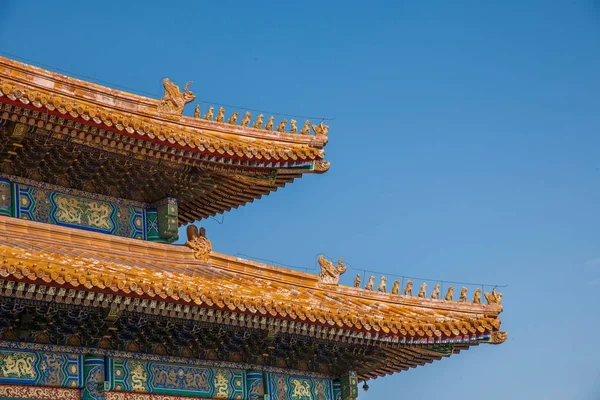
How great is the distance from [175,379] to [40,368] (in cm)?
270

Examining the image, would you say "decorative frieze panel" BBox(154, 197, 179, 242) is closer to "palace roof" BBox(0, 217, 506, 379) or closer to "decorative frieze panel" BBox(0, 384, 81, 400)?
"palace roof" BBox(0, 217, 506, 379)

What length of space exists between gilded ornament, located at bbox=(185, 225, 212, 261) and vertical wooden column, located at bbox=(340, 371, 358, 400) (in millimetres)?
3763

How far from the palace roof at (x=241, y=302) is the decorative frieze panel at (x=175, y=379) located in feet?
1.22

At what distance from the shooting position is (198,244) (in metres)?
21.2

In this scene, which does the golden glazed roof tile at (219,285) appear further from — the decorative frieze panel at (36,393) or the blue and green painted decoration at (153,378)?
the decorative frieze panel at (36,393)

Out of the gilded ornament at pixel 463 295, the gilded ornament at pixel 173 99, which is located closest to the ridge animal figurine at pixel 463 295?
the gilded ornament at pixel 463 295

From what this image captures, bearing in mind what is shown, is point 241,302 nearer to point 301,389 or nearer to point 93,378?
point 93,378

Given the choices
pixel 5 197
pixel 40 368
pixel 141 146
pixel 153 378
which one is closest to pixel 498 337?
pixel 153 378

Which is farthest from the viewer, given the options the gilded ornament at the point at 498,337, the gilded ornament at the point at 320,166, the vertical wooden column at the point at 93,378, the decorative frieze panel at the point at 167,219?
the gilded ornament at the point at 320,166

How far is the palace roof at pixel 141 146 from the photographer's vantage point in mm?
18781

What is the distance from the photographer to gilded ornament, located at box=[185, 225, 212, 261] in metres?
21.1

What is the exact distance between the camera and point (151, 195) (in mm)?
21703

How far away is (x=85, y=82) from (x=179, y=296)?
6751mm

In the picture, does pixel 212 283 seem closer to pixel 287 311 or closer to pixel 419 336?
pixel 287 311
